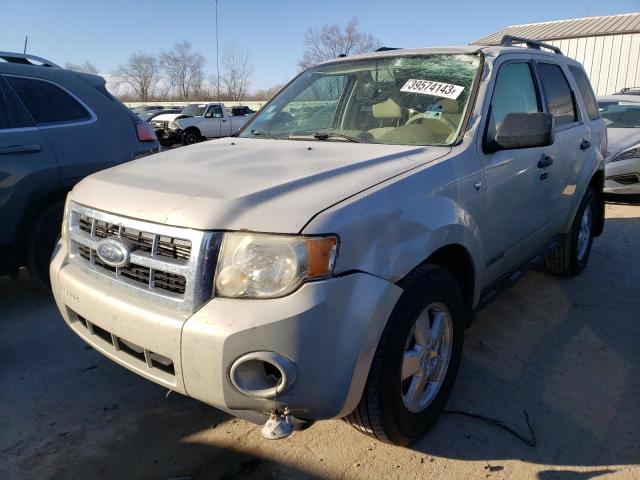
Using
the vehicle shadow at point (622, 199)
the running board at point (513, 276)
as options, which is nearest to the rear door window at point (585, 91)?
the running board at point (513, 276)

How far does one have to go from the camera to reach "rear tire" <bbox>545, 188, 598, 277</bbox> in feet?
14.1

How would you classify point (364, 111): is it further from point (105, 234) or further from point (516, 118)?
point (105, 234)

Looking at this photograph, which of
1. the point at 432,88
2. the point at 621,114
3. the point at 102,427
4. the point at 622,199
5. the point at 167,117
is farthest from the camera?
the point at 167,117

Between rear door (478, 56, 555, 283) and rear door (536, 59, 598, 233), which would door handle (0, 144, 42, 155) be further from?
rear door (536, 59, 598, 233)

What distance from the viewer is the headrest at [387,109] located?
2971mm

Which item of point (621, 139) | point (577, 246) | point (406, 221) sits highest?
point (621, 139)

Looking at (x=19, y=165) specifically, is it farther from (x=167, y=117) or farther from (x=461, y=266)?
(x=167, y=117)

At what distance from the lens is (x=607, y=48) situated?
885 inches

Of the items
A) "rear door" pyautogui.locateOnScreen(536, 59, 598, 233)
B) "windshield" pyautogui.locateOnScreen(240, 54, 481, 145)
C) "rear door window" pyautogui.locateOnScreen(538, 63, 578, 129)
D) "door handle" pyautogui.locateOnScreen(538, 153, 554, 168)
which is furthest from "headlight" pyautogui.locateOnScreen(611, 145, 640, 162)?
"windshield" pyautogui.locateOnScreen(240, 54, 481, 145)

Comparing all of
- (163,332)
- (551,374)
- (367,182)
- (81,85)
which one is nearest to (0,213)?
(81,85)

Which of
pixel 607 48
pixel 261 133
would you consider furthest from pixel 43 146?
pixel 607 48

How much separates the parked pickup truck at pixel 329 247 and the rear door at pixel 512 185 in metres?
0.02

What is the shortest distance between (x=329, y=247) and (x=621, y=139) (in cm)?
786

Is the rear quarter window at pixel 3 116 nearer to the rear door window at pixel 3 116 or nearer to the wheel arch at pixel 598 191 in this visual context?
the rear door window at pixel 3 116
